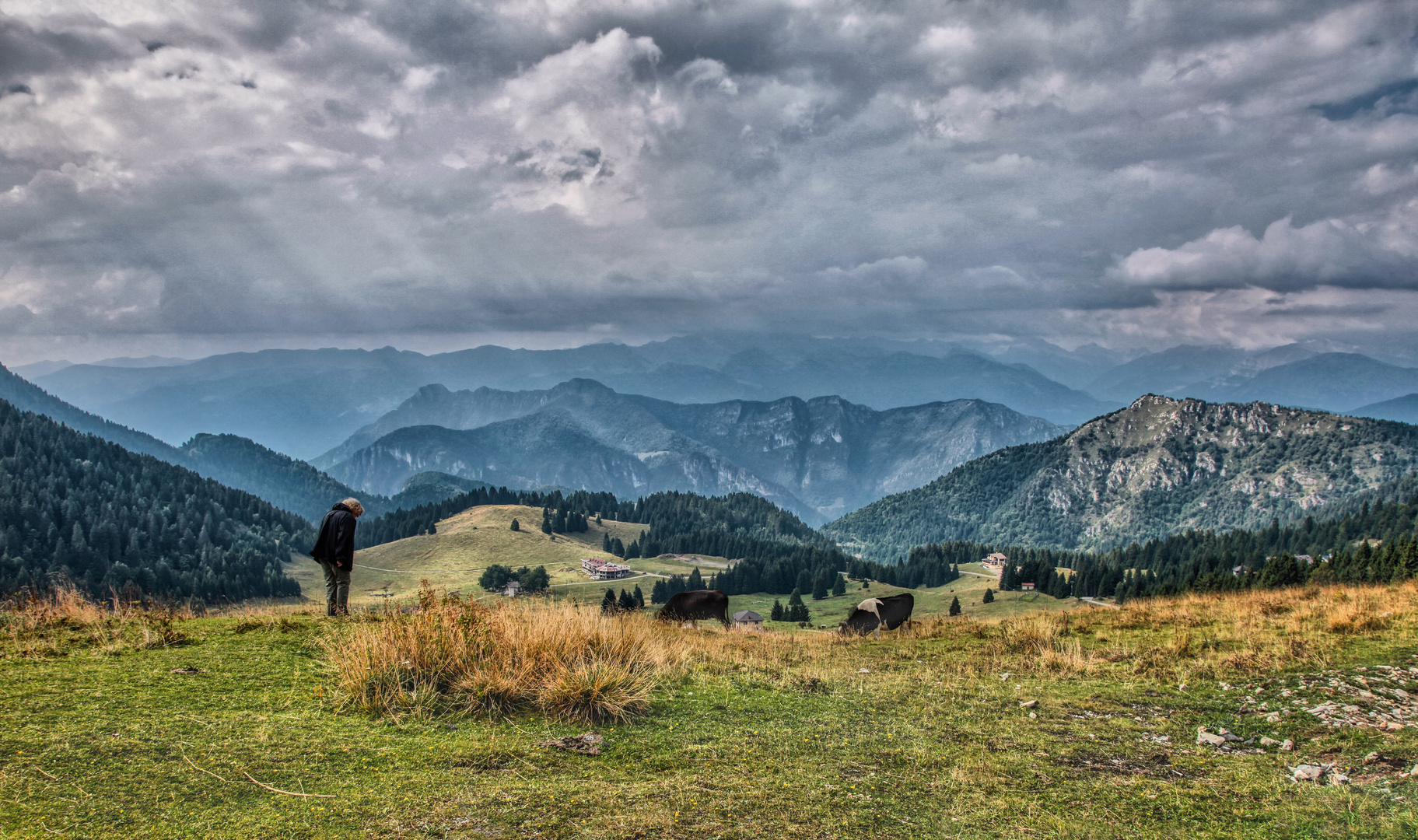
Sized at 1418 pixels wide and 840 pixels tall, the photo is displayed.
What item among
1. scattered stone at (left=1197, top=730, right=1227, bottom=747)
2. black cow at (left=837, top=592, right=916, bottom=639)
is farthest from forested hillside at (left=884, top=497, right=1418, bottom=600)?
scattered stone at (left=1197, top=730, right=1227, bottom=747)

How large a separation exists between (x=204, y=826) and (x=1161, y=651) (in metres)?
15.6

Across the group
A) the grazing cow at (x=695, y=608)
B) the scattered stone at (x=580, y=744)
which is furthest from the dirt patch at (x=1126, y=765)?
the grazing cow at (x=695, y=608)

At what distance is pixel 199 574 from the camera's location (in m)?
176


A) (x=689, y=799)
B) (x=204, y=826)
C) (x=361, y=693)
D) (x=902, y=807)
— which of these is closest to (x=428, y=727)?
(x=361, y=693)

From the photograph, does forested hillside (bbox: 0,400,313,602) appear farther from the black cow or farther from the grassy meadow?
the grassy meadow

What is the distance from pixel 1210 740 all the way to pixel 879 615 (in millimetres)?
14998

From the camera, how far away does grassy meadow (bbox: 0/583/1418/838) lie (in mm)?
6207

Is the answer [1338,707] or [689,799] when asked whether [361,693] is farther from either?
[1338,707]

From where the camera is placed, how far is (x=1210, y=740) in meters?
9.16

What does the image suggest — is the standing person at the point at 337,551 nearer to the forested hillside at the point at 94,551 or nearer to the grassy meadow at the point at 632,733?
the grassy meadow at the point at 632,733

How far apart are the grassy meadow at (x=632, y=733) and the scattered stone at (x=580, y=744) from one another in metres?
0.17

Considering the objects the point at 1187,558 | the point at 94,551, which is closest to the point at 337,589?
the point at 1187,558

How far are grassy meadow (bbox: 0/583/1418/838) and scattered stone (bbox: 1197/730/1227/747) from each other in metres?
0.18

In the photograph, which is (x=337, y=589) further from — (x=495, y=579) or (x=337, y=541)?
(x=495, y=579)
